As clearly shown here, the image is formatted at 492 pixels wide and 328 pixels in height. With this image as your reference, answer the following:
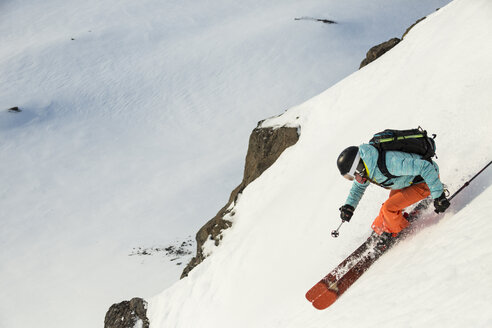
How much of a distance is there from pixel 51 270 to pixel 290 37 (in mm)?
26470

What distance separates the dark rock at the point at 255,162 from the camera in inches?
439

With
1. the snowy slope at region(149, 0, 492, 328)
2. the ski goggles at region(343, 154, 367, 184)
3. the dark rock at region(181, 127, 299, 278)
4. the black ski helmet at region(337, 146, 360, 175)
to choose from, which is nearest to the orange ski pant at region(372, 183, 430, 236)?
the snowy slope at region(149, 0, 492, 328)

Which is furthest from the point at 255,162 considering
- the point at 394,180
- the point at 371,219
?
the point at 394,180

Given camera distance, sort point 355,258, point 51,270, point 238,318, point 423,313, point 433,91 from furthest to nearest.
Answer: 1. point 51,270
2. point 433,91
3. point 238,318
4. point 355,258
5. point 423,313

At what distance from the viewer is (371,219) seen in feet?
20.8

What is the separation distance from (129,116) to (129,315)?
23459 mm

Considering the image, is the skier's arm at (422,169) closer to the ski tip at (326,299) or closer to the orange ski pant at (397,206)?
the orange ski pant at (397,206)

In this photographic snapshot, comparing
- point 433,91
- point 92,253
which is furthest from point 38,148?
point 433,91

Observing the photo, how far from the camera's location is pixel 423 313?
3.84m

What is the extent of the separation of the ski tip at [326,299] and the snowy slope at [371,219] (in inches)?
3.5

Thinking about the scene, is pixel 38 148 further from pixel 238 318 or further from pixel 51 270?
pixel 238 318

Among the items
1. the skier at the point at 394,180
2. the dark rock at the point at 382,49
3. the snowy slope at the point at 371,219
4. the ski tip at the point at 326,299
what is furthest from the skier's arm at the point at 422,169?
A: the dark rock at the point at 382,49

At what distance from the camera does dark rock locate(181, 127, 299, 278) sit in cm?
1116

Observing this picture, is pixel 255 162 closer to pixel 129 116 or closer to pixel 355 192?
pixel 355 192
